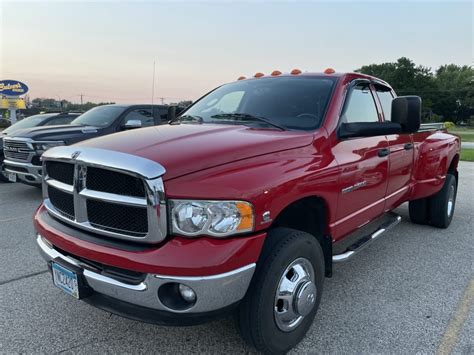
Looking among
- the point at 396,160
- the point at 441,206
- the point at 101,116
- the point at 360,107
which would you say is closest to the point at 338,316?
the point at 396,160

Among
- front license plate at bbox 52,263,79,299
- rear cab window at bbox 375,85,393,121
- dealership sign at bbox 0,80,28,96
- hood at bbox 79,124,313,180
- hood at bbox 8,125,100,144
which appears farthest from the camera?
dealership sign at bbox 0,80,28,96

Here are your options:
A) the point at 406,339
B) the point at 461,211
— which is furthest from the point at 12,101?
the point at 406,339

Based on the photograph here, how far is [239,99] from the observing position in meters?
3.68

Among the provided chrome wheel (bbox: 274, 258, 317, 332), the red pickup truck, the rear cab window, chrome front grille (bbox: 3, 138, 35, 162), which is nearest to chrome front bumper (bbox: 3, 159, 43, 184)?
chrome front grille (bbox: 3, 138, 35, 162)

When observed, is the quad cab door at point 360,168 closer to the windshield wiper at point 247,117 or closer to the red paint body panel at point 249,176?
the red paint body panel at point 249,176

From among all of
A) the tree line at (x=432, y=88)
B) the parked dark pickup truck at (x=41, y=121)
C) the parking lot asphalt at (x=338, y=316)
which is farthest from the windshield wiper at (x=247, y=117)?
the tree line at (x=432, y=88)

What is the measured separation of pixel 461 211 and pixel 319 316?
486cm

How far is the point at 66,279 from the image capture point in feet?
7.73

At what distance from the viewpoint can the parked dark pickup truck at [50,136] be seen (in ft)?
22.8

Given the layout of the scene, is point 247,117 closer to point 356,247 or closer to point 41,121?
point 356,247

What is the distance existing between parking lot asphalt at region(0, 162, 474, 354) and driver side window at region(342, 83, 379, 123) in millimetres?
1526

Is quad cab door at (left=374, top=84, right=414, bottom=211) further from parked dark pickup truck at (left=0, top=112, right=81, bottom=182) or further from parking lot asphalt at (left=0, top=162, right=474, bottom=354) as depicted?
parked dark pickup truck at (left=0, top=112, right=81, bottom=182)

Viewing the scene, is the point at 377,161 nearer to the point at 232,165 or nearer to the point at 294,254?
the point at 294,254

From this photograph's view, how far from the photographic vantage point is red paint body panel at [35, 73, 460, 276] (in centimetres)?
202
